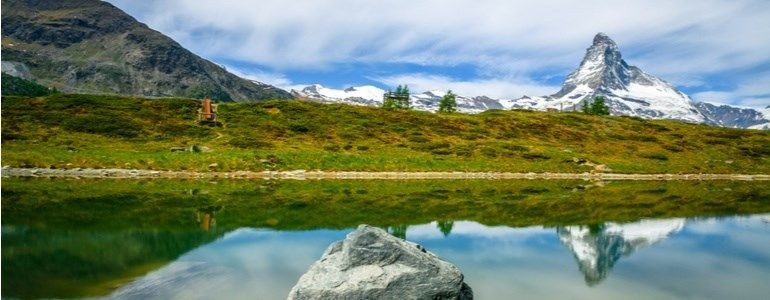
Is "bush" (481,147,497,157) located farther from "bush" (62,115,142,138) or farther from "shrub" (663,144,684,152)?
"bush" (62,115,142,138)

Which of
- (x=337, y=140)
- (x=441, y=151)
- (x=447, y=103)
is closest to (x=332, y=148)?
(x=337, y=140)

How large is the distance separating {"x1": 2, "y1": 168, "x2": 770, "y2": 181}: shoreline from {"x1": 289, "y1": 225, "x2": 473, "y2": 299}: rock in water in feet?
151

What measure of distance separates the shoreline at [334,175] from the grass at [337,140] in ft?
5.41

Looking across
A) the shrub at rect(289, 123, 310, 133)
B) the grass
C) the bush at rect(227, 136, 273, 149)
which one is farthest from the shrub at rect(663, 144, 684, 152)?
the bush at rect(227, 136, 273, 149)

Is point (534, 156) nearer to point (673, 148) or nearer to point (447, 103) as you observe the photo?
point (673, 148)

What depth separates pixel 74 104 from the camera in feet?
284

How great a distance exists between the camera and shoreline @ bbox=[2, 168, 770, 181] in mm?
51844

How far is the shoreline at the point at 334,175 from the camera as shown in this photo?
51844 mm

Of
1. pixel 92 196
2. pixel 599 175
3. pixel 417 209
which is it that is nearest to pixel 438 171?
pixel 599 175

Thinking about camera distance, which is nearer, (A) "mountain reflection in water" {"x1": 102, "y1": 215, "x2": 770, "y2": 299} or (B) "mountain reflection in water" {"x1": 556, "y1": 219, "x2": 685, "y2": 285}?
(A) "mountain reflection in water" {"x1": 102, "y1": 215, "x2": 770, "y2": 299}

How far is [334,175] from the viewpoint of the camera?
2437 inches

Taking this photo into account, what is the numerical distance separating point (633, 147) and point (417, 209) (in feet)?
253

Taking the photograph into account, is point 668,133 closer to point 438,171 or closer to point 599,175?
point 599,175

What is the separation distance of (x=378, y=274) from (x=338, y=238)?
11244mm
